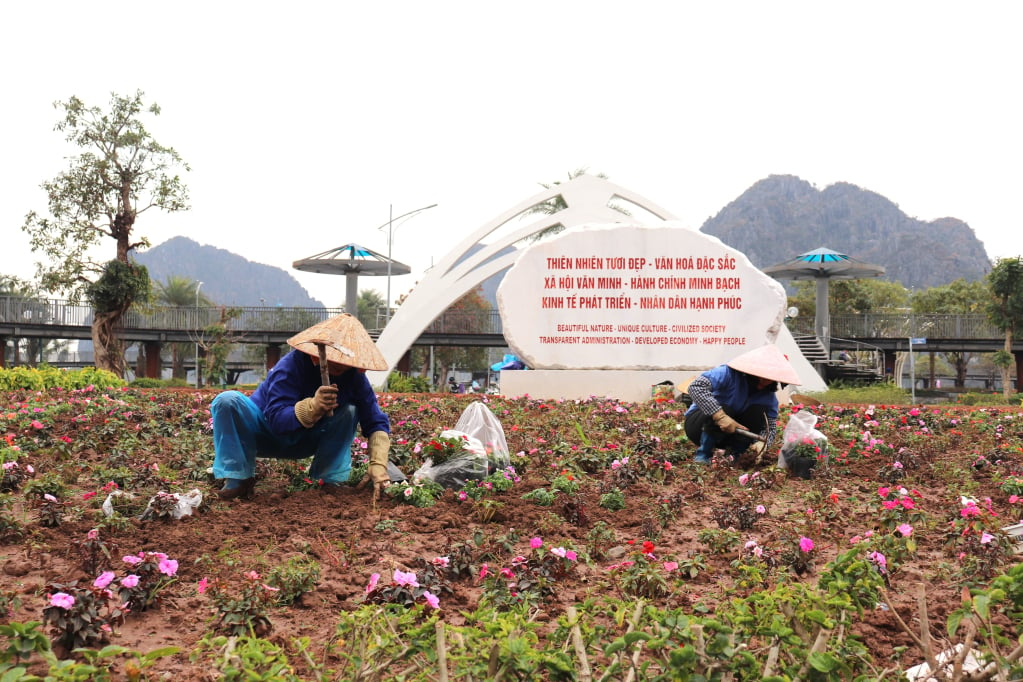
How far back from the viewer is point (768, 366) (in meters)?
5.99

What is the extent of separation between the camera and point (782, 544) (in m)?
3.85

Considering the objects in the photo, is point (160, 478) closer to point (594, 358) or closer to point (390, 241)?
point (594, 358)

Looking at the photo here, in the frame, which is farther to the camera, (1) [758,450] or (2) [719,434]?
(2) [719,434]

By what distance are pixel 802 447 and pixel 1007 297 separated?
25.6 meters

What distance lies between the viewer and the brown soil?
9.86ft

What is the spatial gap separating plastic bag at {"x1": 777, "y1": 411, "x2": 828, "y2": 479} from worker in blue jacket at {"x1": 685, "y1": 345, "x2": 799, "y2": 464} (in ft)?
0.81

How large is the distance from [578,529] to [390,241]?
29671 millimetres

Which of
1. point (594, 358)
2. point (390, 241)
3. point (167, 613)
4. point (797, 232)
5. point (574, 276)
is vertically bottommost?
point (167, 613)

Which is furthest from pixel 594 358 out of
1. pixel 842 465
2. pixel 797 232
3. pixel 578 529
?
pixel 797 232

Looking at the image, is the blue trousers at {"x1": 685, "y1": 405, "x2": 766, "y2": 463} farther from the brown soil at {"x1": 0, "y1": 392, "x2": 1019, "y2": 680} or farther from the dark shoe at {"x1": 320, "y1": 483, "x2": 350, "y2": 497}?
the dark shoe at {"x1": 320, "y1": 483, "x2": 350, "y2": 497}

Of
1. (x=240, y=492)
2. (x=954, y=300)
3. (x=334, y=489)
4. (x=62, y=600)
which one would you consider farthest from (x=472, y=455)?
(x=954, y=300)

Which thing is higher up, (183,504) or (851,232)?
(851,232)

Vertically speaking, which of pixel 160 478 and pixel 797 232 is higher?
pixel 797 232

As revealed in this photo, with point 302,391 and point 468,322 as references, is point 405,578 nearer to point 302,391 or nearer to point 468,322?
point 302,391
